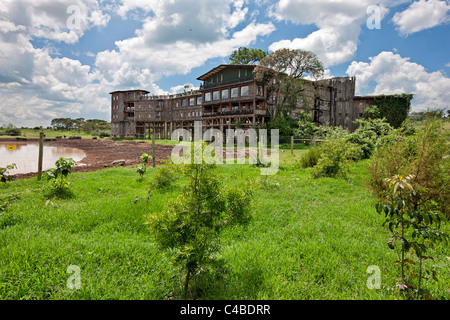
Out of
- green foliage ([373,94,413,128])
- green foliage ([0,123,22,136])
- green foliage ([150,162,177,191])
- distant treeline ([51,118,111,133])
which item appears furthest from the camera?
distant treeline ([51,118,111,133])

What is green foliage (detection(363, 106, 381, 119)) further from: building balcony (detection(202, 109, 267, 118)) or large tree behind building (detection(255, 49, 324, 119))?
building balcony (detection(202, 109, 267, 118))

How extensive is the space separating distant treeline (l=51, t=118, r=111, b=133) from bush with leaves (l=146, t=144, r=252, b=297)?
97.4 m

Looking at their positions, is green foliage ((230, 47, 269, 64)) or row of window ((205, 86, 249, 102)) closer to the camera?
row of window ((205, 86, 249, 102))

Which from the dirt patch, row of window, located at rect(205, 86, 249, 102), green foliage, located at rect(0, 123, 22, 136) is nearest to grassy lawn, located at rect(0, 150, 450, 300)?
the dirt patch

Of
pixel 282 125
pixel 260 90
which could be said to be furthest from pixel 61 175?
pixel 260 90

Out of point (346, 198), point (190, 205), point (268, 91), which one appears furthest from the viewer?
point (268, 91)

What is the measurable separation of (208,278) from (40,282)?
7.04ft

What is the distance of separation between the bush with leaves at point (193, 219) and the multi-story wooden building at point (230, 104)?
3048cm

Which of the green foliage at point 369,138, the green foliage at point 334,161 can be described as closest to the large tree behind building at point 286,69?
the green foliage at point 369,138

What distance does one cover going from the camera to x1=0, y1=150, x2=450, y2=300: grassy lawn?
2.91 metres

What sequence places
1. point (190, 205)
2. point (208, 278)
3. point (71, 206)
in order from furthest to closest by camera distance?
point (71, 206)
point (208, 278)
point (190, 205)
